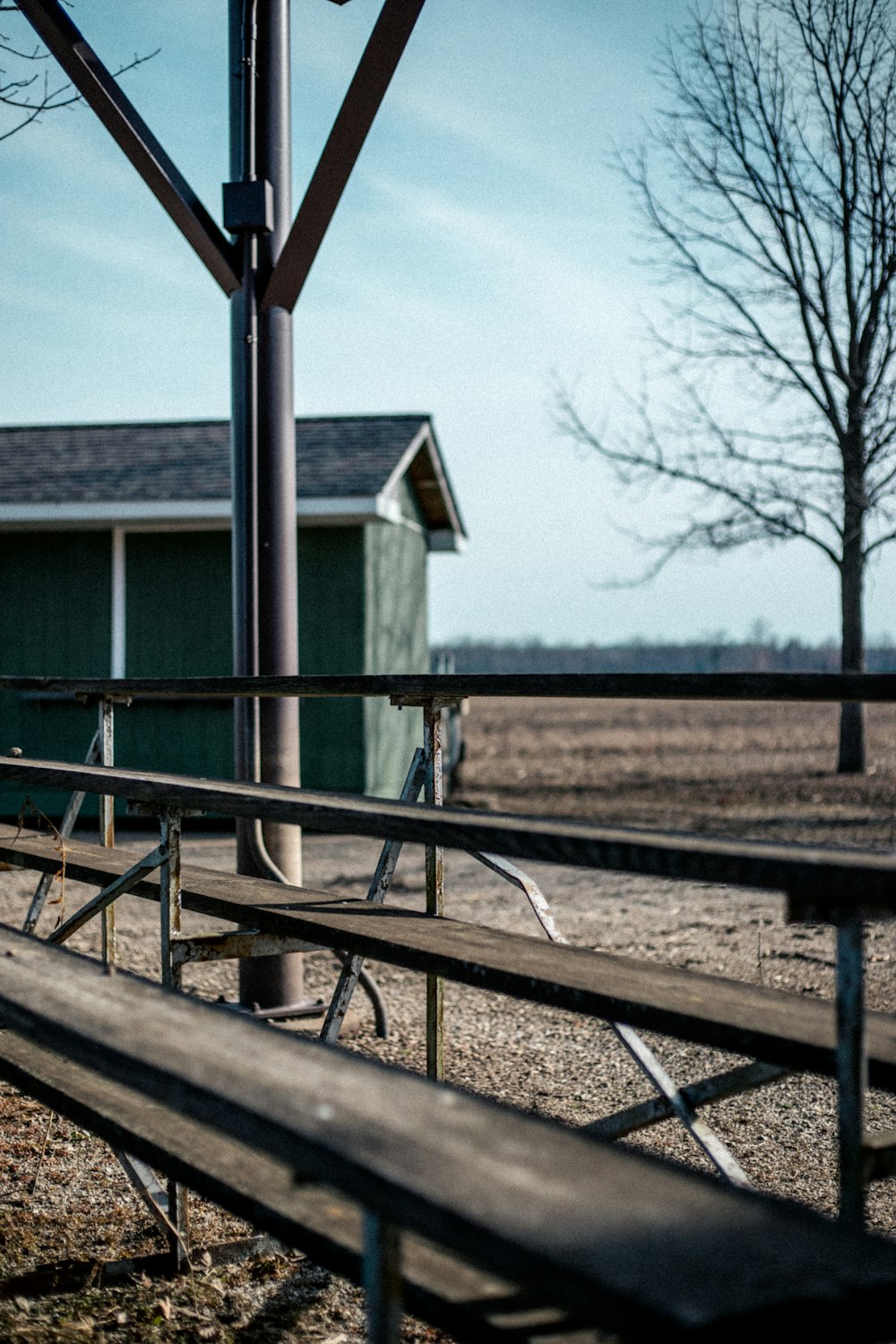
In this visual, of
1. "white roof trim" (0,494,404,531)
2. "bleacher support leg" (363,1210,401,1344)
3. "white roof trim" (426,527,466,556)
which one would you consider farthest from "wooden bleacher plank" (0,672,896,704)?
"white roof trim" (426,527,466,556)

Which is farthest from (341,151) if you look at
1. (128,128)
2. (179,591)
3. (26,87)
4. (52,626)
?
(52,626)

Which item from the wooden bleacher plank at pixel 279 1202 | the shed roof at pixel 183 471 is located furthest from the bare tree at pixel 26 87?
the shed roof at pixel 183 471

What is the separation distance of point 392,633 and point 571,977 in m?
11.1

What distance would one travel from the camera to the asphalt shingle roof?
12484 millimetres

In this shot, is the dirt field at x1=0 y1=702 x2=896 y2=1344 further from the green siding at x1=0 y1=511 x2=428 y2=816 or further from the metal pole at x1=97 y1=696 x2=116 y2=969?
the green siding at x1=0 y1=511 x2=428 y2=816

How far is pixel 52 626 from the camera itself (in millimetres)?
13164

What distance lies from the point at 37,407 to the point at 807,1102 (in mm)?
20150

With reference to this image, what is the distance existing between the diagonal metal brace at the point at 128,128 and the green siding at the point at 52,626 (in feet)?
27.1

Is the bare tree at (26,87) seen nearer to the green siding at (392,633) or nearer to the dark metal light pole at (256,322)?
the dark metal light pole at (256,322)

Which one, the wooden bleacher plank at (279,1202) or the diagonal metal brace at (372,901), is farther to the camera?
the diagonal metal brace at (372,901)

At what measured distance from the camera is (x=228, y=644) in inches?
493

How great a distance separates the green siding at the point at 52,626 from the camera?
13.0 meters

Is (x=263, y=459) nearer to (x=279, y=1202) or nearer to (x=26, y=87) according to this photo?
(x=26, y=87)

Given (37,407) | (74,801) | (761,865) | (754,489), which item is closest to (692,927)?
(74,801)
